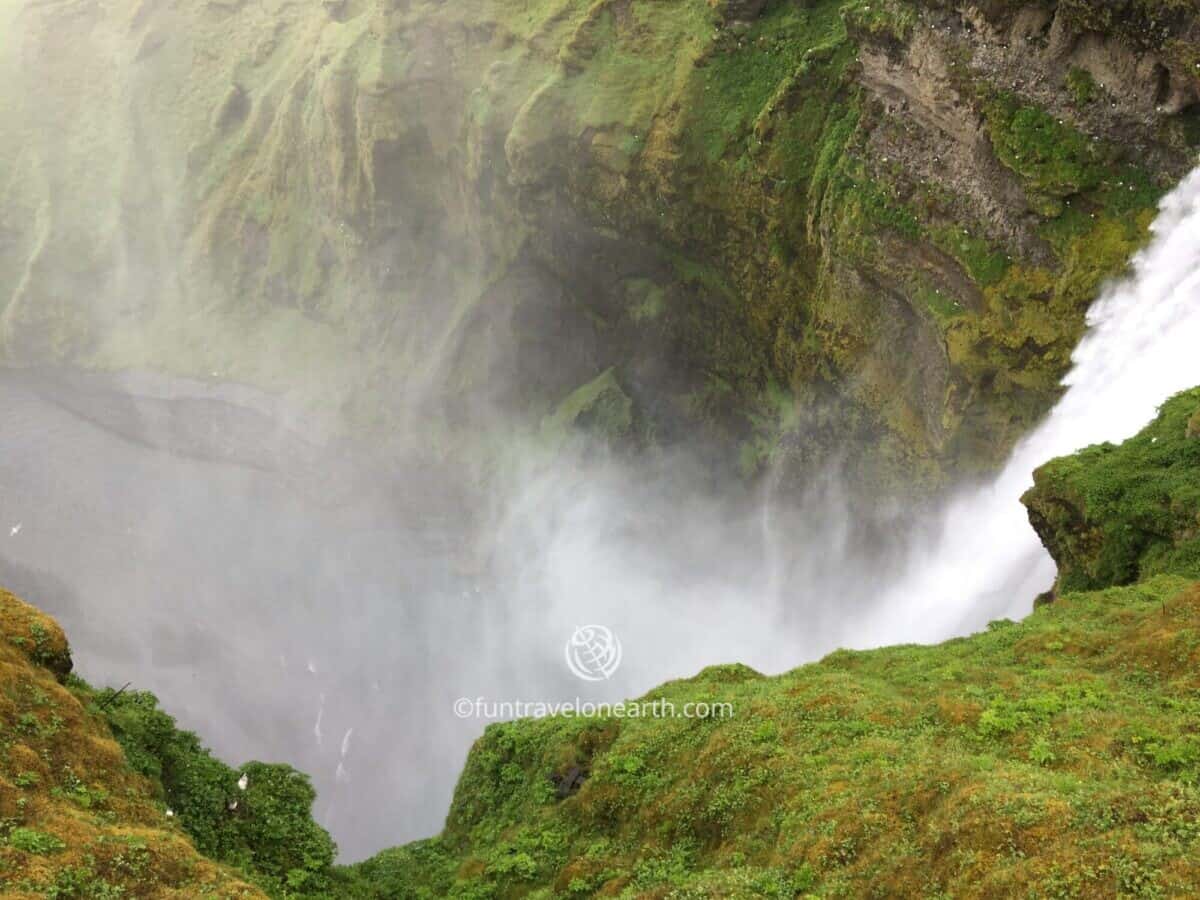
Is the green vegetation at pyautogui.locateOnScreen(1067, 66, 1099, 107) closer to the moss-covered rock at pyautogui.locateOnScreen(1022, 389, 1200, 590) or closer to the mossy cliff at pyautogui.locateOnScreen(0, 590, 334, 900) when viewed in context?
the moss-covered rock at pyautogui.locateOnScreen(1022, 389, 1200, 590)

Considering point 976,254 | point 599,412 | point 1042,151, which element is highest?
point 599,412

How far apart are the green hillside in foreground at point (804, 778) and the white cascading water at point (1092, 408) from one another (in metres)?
2.82

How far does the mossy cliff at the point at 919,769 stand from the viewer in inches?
478

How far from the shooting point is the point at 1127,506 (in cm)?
2283

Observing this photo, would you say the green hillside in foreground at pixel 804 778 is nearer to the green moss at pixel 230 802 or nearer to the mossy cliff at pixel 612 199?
the green moss at pixel 230 802

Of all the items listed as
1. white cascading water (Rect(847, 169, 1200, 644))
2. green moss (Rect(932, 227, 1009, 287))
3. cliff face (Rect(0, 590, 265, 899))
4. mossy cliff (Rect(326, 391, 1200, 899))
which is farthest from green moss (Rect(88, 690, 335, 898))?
green moss (Rect(932, 227, 1009, 287))

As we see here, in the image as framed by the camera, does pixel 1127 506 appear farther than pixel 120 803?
Yes

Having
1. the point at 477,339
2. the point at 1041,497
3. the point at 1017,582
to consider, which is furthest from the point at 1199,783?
the point at 477,339

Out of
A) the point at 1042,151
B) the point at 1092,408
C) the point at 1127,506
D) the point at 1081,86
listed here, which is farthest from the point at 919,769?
the point at 1081,86

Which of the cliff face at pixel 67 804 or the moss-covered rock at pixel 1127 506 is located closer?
the cliff face at pixel 67 804

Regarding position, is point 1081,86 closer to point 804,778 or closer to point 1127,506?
point 1127,506

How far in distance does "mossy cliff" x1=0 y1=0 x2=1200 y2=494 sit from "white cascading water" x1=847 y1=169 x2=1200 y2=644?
0.92 metres

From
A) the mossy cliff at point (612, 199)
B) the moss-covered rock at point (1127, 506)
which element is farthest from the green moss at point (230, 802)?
the mossy cliff at point (612, 199)

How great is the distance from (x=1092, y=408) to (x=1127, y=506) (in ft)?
23.5
